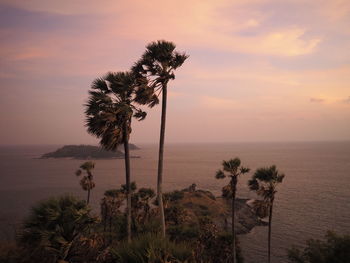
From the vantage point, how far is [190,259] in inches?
274

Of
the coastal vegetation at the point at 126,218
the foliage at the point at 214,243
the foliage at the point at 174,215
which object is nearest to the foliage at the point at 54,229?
the coastal vegetation at the point at 126,218

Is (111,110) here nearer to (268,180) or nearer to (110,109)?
(110,109)

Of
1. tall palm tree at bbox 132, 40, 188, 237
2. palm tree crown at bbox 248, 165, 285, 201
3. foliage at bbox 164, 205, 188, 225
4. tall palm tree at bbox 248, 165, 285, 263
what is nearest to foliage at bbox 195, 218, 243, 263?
foliage at bbox 164, 205, 188, 225

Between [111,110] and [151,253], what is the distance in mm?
7884

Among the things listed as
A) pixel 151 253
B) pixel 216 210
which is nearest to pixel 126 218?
pixel 151 253

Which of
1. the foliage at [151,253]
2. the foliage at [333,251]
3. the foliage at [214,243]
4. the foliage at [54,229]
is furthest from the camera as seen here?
the foliage at [214,243]

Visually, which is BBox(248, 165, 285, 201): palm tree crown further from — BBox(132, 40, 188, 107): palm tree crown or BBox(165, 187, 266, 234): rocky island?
BBox(165, 187, 266, 234): rocky island

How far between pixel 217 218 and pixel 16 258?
150 feet

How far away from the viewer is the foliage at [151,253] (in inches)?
263

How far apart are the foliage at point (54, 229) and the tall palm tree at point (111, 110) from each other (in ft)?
12.5

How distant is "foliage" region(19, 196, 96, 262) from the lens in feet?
28.9

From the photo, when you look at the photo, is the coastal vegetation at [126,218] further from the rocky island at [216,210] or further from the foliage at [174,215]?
the rocky island at [216,210]

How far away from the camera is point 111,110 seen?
42.1 feet

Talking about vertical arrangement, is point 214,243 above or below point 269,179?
below
